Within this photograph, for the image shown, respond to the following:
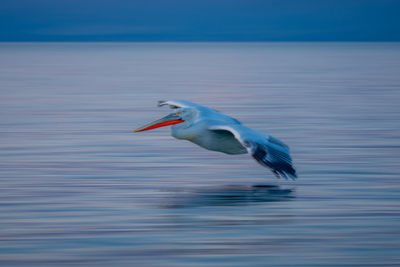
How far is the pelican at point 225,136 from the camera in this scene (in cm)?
632

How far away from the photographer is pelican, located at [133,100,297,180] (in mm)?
6320

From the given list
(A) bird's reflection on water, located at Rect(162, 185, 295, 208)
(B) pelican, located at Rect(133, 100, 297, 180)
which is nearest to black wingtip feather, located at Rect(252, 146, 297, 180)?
(B) pelican, located at Rect(133, 100, 297, 180)

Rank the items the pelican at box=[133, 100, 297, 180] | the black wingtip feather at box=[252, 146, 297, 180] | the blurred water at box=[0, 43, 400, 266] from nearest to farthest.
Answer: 1. the blurred water at box=[0, 43, 400, 266]
2. the black wingtip feather at box=[252, 146, 297, 180]
3. the pelican at box=[133, 100, 297, 180]

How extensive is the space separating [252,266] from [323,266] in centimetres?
43

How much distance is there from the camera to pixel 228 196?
255 inches

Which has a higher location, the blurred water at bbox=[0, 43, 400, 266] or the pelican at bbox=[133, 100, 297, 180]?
the pelican at bbox=[133, 100, 297, 180]

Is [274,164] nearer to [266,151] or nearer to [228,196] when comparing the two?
[266,151]

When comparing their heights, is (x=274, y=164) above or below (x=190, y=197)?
above

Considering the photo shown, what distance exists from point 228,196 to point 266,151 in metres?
0.53

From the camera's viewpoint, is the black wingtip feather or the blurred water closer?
the blurred water

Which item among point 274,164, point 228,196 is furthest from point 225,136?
point 274,164

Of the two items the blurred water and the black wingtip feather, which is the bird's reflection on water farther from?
the black wingtip feather

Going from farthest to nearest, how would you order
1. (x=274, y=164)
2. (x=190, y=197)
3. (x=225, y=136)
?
(x=225, y=136) < (x=190, y=197) < (x=274, y=164)

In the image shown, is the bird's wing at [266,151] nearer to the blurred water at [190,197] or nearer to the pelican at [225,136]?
the pelican at [225,136]
